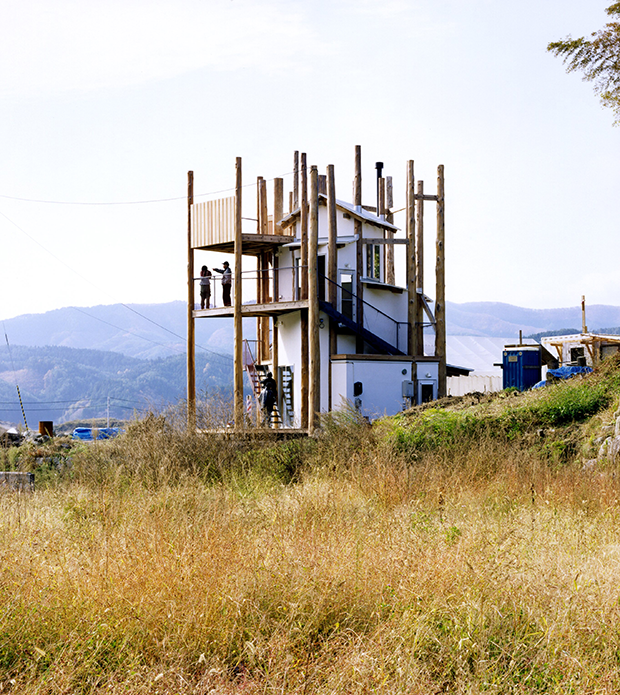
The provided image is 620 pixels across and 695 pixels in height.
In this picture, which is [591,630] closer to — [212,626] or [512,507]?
[212,626]

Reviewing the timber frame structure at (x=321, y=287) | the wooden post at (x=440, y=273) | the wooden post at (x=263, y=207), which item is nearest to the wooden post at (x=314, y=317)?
the timber frame structure at (x=321, y=287)

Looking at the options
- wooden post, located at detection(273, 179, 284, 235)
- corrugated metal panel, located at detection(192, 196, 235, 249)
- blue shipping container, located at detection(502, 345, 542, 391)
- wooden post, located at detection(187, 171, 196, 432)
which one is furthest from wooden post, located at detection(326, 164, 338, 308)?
blue shipping container, located at detection(502, 345, 542, 391)

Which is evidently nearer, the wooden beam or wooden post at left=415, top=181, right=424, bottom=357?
the wooden beam

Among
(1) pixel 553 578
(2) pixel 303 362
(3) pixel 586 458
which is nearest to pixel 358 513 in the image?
(1) pixel 553 578

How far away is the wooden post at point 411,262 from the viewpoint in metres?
28.9

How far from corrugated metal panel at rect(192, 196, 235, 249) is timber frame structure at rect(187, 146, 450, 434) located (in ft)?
0.12

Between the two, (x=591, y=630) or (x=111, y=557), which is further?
(x=111, y=557)

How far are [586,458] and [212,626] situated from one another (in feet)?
36.8

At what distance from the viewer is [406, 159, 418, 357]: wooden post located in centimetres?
2892

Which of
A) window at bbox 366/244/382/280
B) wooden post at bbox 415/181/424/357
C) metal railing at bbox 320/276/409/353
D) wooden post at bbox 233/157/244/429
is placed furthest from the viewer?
window at bbox 366/244/382/280

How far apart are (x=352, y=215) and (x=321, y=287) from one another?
3466mm

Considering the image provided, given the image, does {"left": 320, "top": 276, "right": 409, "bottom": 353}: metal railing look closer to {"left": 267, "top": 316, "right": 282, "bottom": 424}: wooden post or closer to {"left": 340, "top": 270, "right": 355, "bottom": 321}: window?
{"left": 340, "top": 270, "right": 355, "bottom": 321}: window

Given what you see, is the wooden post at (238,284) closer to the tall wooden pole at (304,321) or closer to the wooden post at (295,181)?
the tall wooden pole at (304,321)

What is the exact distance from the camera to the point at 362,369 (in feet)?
90.3
